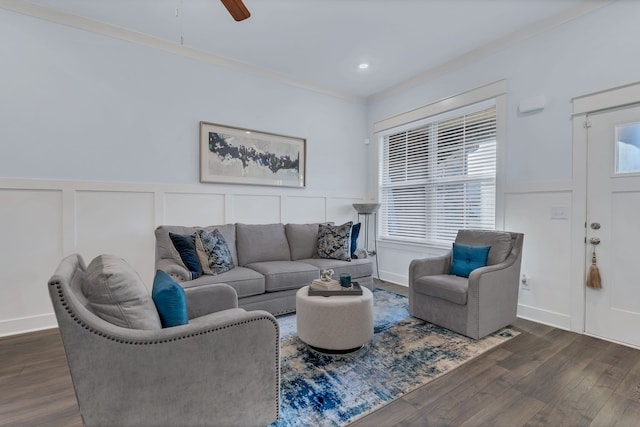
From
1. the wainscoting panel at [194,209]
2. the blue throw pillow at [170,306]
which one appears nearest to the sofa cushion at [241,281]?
the wainscoting panel at [194,209]

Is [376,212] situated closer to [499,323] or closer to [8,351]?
[499,323]

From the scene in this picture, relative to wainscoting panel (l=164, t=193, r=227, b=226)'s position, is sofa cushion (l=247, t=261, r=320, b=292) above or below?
below

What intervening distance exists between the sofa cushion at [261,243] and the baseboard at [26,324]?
5.95 feet

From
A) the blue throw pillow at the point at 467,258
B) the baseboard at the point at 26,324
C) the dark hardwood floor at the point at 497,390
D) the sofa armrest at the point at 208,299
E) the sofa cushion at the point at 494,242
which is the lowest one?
the dark hardwood floor at the point at 497,390

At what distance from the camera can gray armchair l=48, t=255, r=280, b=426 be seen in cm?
108

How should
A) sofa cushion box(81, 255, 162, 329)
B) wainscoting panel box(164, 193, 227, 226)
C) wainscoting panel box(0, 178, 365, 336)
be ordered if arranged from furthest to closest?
wainscoting panel box(164, 193, 227, 226) < wainscoting panel box(0, 178, 365, 336) < sofa cushion box(81, 255, 162, 329)

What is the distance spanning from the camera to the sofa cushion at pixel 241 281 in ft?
8.83

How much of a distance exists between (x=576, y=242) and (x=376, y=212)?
8.57ft

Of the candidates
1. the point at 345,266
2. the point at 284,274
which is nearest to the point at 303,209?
the point at 345,266

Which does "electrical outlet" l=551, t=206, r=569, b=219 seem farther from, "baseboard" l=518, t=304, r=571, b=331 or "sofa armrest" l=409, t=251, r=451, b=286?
"sofa armrest" l=409, t=251, r=451, b=286

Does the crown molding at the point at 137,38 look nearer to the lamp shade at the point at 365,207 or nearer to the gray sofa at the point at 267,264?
the lamp shade at the point at 365,207

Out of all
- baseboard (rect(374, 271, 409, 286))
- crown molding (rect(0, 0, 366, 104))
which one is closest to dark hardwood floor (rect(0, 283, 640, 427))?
baseboard (rect(374, 271, 409, 286))

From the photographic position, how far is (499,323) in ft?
8.92

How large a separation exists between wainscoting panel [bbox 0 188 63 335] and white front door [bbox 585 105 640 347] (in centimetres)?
493
